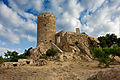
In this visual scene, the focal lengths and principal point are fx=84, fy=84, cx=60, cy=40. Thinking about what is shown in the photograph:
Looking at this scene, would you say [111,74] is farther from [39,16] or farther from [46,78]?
[39,16]

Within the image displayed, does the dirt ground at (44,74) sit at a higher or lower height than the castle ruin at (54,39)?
lower

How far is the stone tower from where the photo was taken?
2154 cm

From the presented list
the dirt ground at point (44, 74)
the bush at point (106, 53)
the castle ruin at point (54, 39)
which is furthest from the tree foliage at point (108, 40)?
the dirt ground at point (44, 74)

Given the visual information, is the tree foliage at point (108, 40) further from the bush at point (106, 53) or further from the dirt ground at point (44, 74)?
the dirt ground at point (44, 74)

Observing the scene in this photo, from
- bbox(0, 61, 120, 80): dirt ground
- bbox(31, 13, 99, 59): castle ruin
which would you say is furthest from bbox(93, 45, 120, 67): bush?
bbox(31, 13, 99, 59): castle ruin

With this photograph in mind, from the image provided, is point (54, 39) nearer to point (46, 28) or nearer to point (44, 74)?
point (46, 28)

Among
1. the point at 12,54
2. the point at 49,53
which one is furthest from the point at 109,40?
the point at 12,54

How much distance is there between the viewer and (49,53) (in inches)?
610

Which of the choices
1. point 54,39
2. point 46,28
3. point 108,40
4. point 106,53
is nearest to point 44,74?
point 106,53

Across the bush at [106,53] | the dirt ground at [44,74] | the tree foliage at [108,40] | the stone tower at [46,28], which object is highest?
the stone tower at [46,28]

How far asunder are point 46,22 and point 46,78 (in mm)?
18155

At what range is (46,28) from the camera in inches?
859

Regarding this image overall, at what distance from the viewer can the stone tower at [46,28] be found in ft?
70.7

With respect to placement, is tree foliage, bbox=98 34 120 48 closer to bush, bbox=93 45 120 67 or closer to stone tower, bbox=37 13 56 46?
bush, bbox=93 45 120 67
